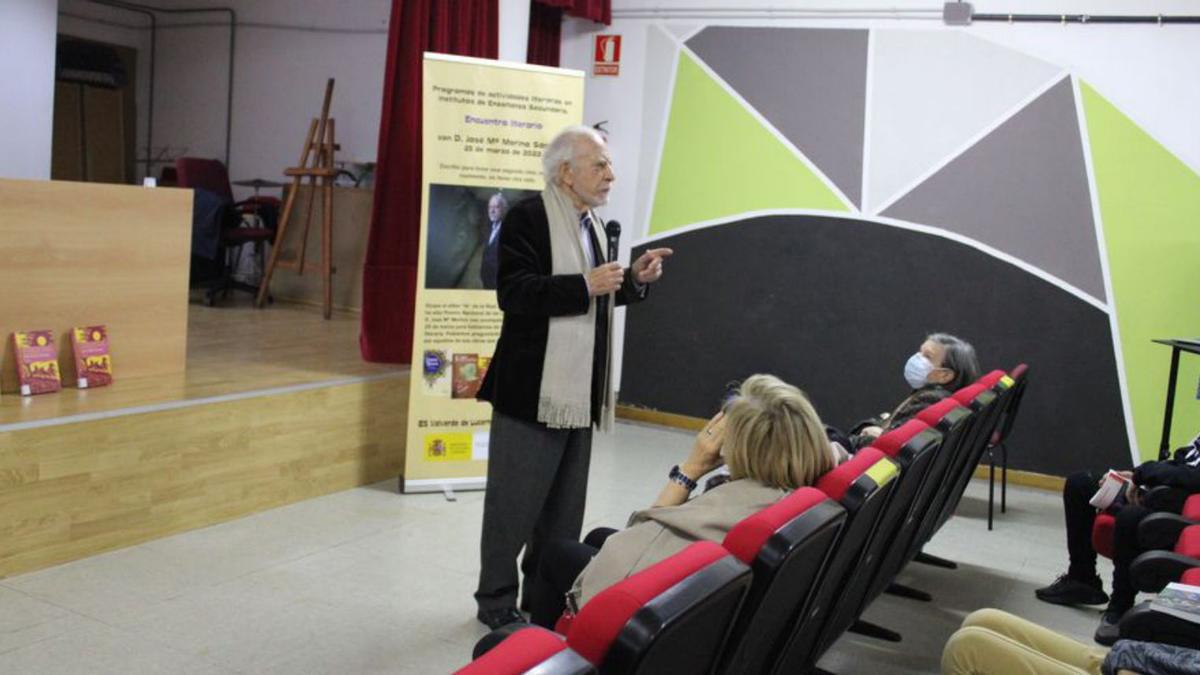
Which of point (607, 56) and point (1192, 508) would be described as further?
point (607, 56)

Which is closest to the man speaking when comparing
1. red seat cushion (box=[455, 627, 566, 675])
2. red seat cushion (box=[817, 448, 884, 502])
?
red seat cushion (box=[817, 448, 884, 502])

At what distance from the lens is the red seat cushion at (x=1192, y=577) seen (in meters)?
2.47

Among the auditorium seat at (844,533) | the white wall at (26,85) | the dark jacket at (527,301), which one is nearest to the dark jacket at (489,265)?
the dark jacket at (527,301)

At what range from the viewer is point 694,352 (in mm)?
7250

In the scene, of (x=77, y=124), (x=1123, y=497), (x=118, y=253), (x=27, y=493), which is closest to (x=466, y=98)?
(x=118, y=253)

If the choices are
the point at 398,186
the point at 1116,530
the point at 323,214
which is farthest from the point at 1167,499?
the point at 323,214

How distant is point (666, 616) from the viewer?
1423 mm

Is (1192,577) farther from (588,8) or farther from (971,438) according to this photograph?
(588,8)

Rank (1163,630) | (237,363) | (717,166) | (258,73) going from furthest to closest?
1. (258,73)
2. (717,166)
3. (237,363)
4. (1163,630)

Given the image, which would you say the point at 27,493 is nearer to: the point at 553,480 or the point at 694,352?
the point at 553,480

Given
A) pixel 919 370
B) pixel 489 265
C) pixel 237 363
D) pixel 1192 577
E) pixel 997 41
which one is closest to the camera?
pixel 1192 577

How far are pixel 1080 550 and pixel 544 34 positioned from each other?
15.4ft

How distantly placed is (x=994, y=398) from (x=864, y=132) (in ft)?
9.81

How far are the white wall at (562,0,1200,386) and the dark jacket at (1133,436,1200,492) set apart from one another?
2400mm
